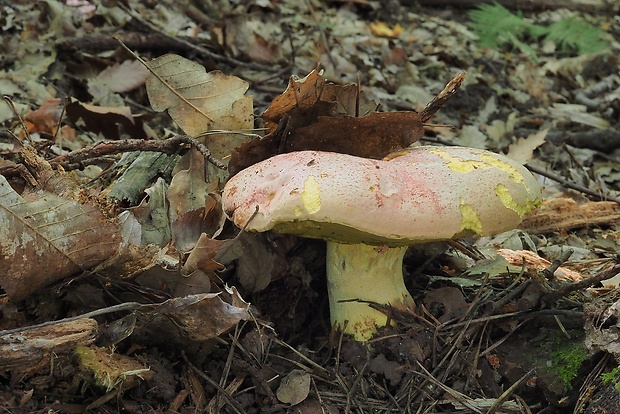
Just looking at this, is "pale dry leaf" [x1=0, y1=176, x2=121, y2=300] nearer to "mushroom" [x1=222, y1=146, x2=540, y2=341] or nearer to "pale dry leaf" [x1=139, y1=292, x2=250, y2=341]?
"pale dry leaf" [x1=139, y1=292, x2=250, y2=341]

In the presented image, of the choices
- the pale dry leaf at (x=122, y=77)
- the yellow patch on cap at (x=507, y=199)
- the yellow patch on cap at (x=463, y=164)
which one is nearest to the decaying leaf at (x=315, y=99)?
the yellow patch on cap at (x=463, y=164)

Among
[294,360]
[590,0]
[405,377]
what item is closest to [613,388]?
[405,377]

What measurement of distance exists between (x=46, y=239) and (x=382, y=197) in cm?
89

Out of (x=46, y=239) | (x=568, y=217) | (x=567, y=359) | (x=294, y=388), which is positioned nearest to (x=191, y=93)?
(x=46, y=239)

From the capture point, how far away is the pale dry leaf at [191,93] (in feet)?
7.67

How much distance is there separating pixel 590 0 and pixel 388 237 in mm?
8266

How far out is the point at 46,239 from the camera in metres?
1.69

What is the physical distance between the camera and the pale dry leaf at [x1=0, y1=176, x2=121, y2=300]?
5.34ft

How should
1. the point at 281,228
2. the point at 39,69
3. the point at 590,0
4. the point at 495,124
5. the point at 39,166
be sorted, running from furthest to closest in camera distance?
the point at 590,0 < the point at 495,124 < the point at 39,69 < the point at 39,166 < the point at 281,228

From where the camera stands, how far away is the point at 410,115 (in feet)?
6.65

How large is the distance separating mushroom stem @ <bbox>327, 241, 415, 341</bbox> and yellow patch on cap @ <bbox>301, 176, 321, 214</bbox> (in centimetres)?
48

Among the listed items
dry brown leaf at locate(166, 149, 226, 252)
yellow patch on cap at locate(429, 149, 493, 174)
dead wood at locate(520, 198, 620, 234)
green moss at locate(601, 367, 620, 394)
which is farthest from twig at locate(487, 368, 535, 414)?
dead wood at locate(520, 198, 620, 234)

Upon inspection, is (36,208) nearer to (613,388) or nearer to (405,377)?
(405,377)

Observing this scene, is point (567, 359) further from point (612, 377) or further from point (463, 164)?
point (463, 164)
